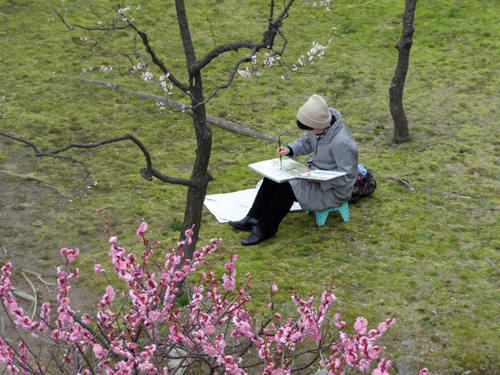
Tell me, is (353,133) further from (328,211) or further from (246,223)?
(246,223)

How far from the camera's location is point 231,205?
221 inches

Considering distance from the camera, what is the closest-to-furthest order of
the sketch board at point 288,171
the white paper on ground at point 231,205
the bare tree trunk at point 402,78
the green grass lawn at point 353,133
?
1. the green grass lawn at point 353,133
2. the sketch board at point 288,171
3. the white paper on ground at point 231,205
4. the bare tree trunk at point 402,78

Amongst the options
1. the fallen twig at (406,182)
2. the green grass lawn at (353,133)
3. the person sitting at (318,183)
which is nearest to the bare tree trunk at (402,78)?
the green grass lawn at (353,133)

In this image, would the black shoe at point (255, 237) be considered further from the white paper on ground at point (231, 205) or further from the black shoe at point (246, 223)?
the white paper on ground at point (231, 205)

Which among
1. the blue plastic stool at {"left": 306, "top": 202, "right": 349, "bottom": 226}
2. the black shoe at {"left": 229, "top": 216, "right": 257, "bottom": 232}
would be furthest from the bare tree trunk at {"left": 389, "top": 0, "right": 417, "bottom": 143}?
the black shoe at {"left": 229, "top": 216, "right": 257, "bottom": 232}

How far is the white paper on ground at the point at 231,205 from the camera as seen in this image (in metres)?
5.43

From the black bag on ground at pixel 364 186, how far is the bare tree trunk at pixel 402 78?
150cm

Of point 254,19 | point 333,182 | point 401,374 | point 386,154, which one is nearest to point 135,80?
point 254,19

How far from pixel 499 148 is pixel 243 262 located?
3677 mm

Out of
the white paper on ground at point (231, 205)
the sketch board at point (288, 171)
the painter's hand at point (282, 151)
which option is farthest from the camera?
the white paper on ground at point (231, 205)

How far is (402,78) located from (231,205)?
9.32ft

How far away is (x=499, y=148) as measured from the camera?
6.34 meters

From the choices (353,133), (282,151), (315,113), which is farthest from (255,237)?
(353,133)

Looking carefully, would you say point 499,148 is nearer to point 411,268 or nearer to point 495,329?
point 411,268
